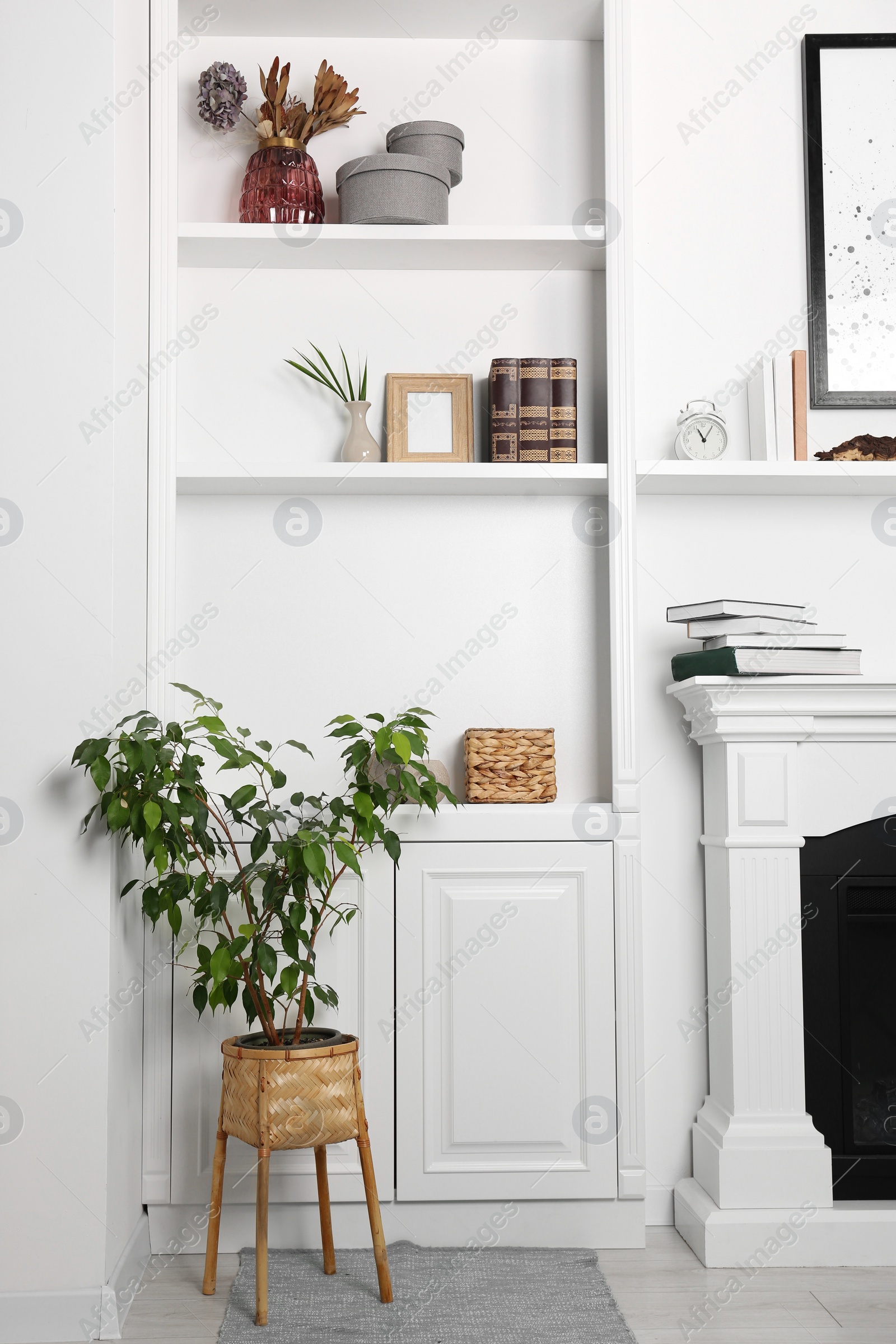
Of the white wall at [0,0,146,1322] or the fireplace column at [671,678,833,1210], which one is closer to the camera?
the white wall at [0,0,146,1322]

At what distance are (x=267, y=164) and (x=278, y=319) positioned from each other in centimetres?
32

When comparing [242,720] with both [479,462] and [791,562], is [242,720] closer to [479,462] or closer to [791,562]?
[479,462]

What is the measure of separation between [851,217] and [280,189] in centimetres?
130

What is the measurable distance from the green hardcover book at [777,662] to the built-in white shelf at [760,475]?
382 mm

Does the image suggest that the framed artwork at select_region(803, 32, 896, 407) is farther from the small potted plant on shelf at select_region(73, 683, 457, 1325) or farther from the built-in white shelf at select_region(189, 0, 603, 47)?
the small potted plant on shelf at select_region(73, 683, 457, 1325)

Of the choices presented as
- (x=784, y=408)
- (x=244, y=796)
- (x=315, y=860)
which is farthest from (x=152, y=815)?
(x=784, y=408)

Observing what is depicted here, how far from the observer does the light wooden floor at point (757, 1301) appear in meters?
1.88

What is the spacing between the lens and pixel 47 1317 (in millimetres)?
1866

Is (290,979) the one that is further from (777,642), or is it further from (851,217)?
(851,217)

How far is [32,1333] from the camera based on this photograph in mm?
1866

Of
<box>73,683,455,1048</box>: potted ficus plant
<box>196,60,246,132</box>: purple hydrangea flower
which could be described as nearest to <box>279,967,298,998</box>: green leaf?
<box>73,683,455,1048</box>: potted ficus plant

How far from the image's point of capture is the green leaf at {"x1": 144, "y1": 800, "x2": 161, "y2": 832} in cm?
181

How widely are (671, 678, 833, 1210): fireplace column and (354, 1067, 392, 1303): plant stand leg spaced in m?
0.68

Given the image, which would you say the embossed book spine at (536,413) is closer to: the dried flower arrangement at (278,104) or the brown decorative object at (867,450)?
the brown decorative object at (867,450)
